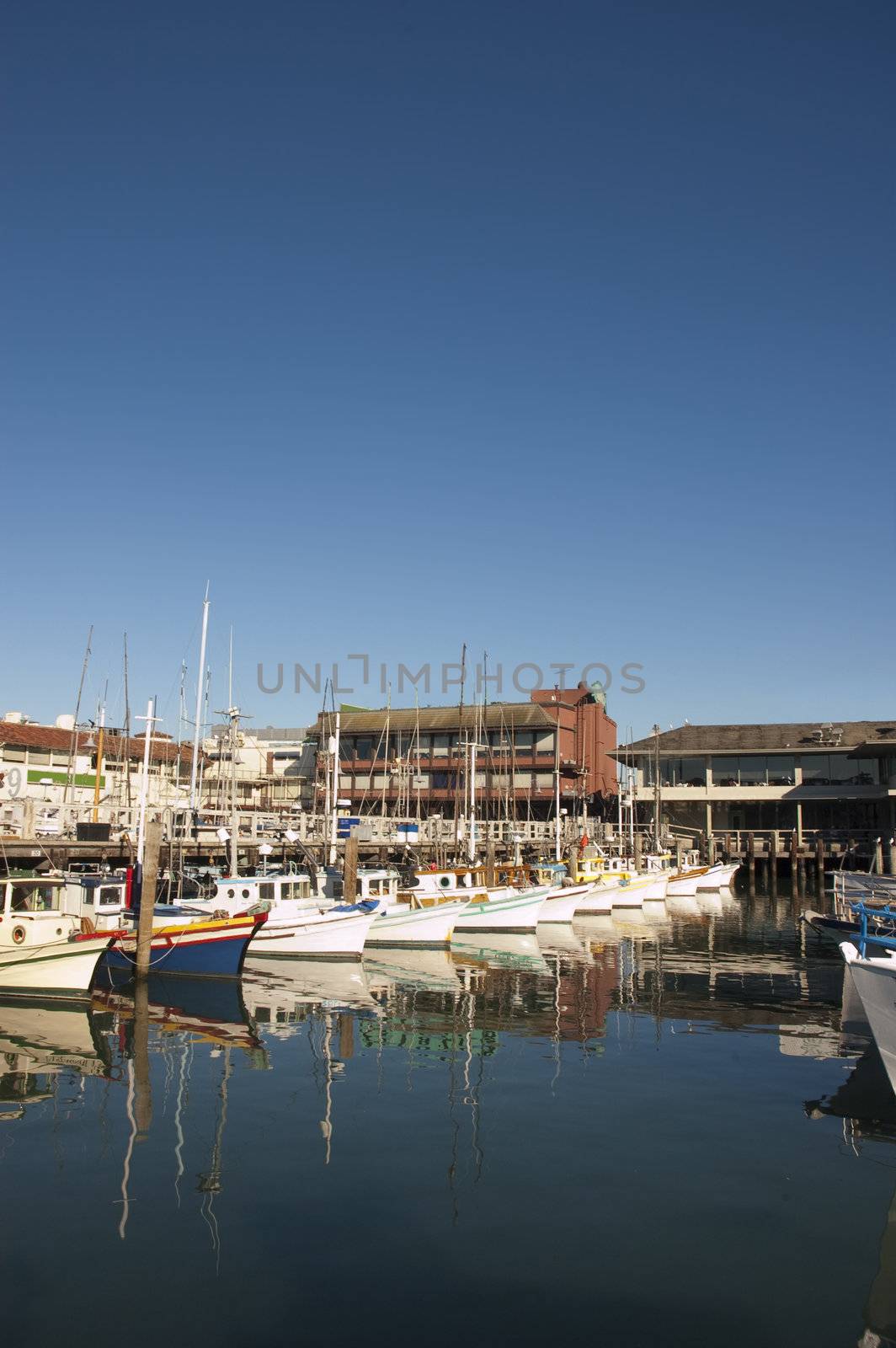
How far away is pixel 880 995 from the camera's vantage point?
50.9ft

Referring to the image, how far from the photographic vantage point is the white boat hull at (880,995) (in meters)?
15.3

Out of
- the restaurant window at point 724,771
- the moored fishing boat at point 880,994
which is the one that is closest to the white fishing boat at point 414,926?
the moored fishing boat at point 880,994

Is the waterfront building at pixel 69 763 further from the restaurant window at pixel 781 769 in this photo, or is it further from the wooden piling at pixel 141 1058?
the restaurant window at pixel 781 769

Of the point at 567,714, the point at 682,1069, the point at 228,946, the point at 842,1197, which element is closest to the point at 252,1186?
the point at 842,1197

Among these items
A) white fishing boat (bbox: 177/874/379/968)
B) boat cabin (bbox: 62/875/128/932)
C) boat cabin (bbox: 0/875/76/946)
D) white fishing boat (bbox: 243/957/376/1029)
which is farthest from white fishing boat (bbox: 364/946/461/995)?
boat cabin (bbox: 0/875/76/946)

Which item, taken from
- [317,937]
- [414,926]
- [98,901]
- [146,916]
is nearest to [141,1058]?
[146,916]

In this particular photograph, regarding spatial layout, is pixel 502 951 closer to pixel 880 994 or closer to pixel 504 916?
pixel 504 916

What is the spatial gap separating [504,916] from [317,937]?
13.3m

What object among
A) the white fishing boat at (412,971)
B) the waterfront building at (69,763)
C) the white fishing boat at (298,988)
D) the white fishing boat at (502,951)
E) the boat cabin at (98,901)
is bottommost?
the white fishing boat at (502,951)

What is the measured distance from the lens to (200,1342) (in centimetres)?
989

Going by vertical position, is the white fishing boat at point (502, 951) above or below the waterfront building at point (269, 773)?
below

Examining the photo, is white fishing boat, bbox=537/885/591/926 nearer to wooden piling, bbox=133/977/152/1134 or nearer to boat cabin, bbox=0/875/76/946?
wooden piling, bbox=133/977/152/1134

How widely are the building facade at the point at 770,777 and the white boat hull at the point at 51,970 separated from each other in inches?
2789

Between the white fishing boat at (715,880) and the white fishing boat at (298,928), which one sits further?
the white fishing boat at (715,880)
